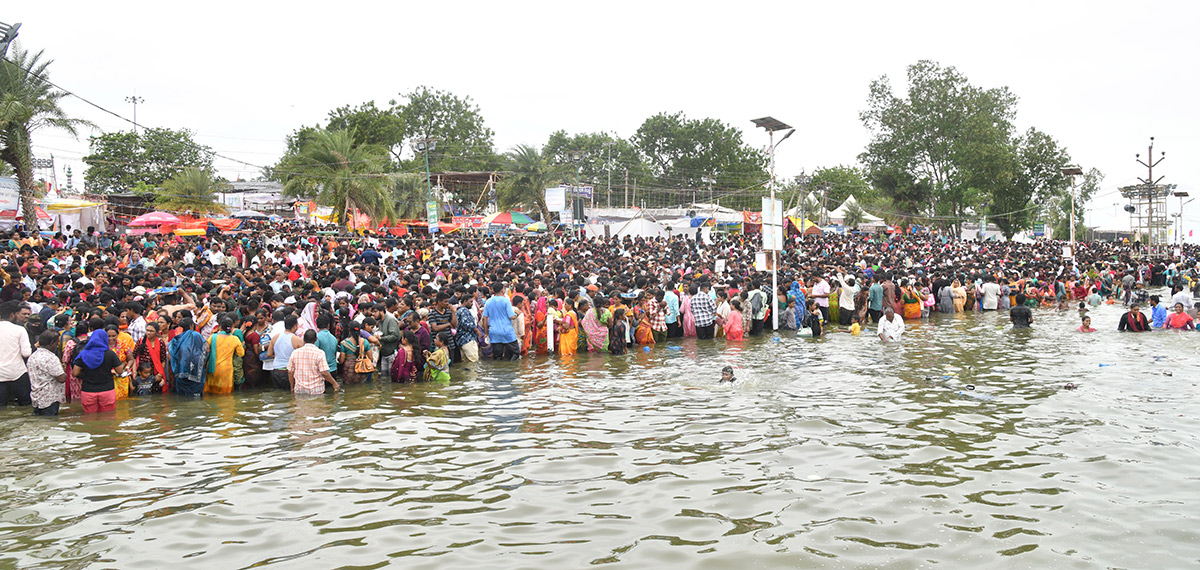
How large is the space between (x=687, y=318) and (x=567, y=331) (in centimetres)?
319

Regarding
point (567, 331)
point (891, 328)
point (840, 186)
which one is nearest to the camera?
point (567, 331)

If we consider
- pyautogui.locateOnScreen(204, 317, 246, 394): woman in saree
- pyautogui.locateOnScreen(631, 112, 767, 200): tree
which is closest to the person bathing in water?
pyautogui.locateOnScreen(204, 317, 246, 394): woman in saree

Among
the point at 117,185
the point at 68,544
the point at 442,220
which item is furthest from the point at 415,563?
the point at 117,185

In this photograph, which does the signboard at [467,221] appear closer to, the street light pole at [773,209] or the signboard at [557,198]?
the signboard at [557,198]

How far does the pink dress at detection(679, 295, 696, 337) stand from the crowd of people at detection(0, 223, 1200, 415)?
4cm

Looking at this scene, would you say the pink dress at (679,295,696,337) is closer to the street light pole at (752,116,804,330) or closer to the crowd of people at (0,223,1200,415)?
the crowd of people at (0,223,1200,415)

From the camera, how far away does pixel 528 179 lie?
4547 cm

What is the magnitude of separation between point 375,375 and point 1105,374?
10.3m

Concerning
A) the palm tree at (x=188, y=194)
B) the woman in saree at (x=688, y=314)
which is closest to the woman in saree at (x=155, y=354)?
the woman in saree at (x=688, y=314)

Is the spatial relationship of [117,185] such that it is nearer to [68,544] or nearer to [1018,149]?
[68,544]

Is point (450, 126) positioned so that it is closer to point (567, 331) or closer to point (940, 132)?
point (940, 132)

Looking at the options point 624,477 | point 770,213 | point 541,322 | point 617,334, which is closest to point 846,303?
point 770,213

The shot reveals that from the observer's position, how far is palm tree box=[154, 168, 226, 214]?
3394cm

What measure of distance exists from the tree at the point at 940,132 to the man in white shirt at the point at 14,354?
60.4 m
